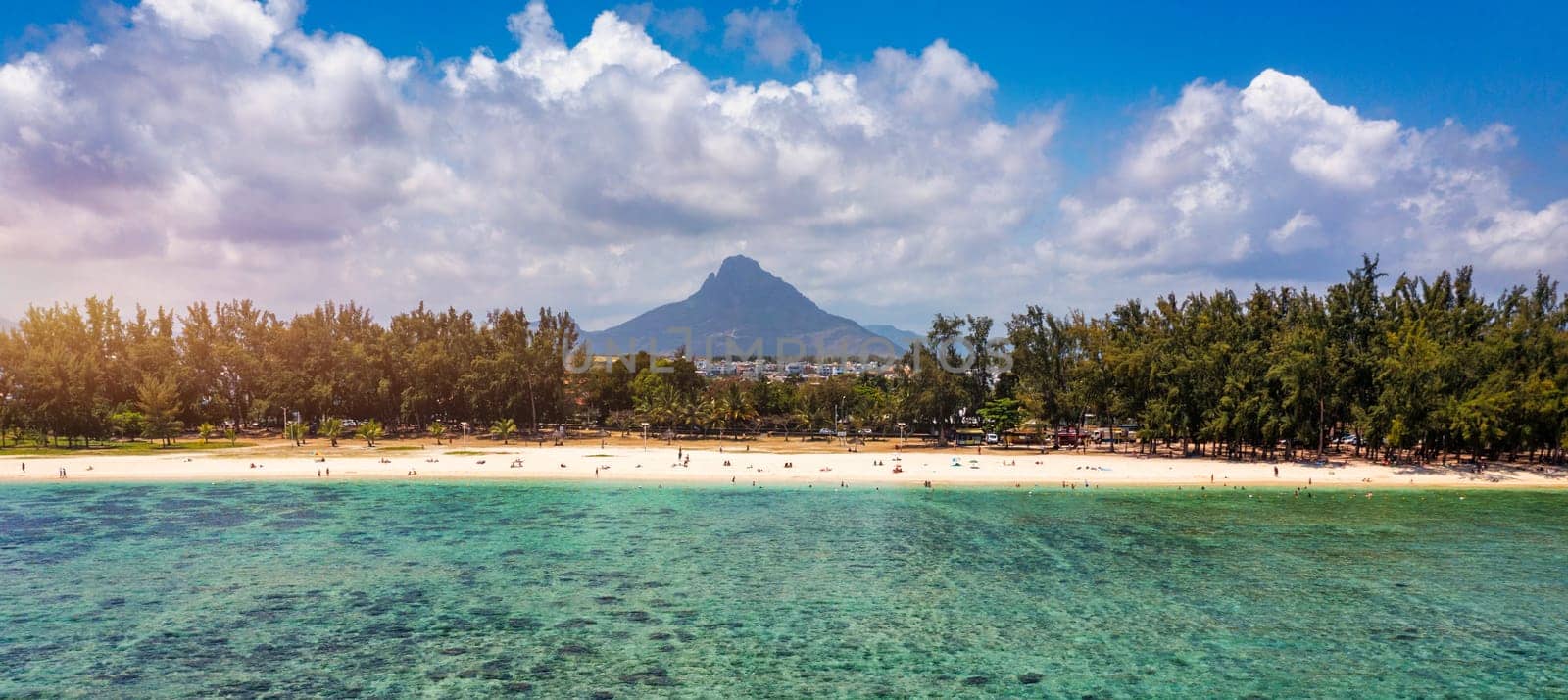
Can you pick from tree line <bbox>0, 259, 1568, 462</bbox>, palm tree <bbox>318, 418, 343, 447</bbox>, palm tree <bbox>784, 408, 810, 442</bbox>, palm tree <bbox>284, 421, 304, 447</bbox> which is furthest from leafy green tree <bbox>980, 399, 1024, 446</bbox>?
palm tree <bbox>284, 421, 304, 447</bbox>

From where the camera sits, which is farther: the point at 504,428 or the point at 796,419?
the point at 796,419

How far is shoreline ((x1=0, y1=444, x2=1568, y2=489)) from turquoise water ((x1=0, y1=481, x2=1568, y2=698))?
9519 mm

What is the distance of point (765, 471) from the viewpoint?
60438 mm

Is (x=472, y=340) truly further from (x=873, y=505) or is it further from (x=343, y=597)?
(x=343, y=597)

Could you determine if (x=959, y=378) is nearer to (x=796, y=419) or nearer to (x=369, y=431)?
(x=796, y=419)

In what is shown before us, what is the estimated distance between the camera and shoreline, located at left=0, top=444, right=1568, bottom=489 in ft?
181

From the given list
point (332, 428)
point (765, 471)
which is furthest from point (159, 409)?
point (765, 471)

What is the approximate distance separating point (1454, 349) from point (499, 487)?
62.0 m

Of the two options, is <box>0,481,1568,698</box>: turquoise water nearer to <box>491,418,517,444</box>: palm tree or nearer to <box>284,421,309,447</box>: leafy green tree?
<box>284,421,309,447</box>: leafy green tree

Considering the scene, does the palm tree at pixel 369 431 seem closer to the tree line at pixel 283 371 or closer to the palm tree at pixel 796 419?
the tree line at pixel 283 371

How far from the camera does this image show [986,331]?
76250 mm

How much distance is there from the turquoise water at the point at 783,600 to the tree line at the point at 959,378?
13.3 m

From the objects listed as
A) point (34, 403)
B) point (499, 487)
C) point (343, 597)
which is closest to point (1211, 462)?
point (499, 487)

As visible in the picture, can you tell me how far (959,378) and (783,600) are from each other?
49.8m
